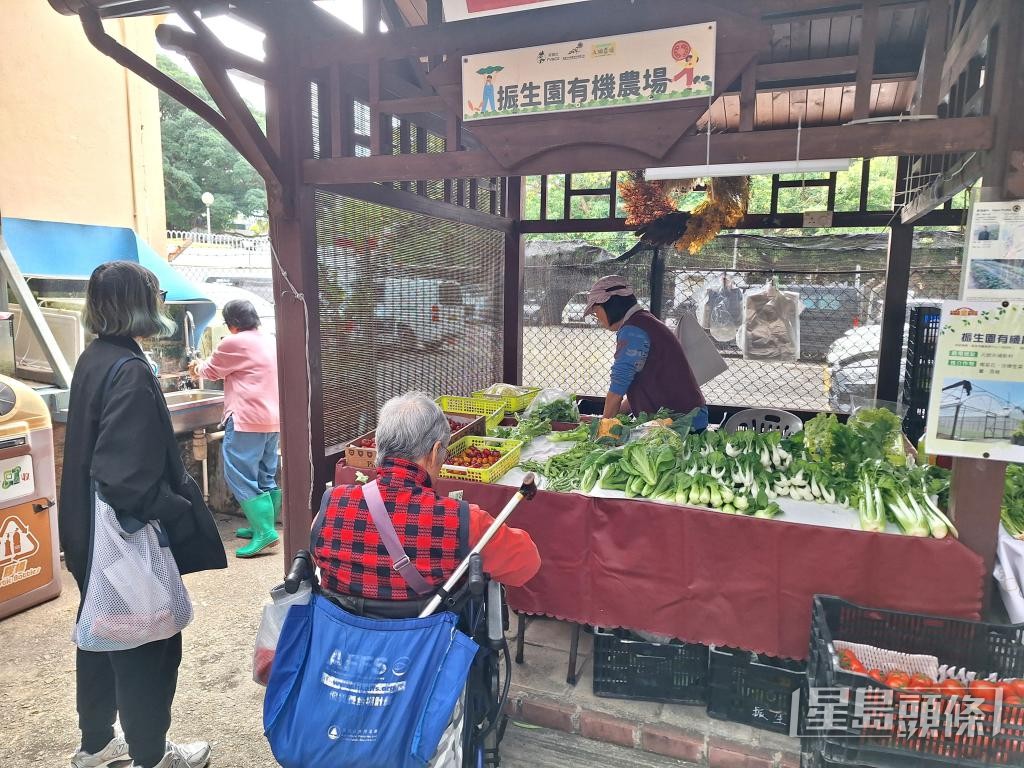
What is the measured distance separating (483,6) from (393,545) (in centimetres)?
248

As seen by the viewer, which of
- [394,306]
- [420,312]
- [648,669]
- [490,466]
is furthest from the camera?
[420,312]

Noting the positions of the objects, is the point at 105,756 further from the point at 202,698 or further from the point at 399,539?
the point at 399,539

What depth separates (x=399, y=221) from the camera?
15.5 ft

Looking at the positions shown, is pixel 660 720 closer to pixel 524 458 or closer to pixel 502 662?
pixel 502 662

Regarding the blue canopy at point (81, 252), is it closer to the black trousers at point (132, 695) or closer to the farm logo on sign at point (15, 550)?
the farm logo on sign at point (15, 550)

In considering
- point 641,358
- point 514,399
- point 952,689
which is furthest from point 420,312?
point 952,689

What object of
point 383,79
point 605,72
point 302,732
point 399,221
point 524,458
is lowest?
point 302,732

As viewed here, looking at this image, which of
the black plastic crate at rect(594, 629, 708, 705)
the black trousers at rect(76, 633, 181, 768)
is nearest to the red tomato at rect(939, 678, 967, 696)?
the black plastic crate at rect(594, 629, 708, 705)

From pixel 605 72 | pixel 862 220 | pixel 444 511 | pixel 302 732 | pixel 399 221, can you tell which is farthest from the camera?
pixel 862 220

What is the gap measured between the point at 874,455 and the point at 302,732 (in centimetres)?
317

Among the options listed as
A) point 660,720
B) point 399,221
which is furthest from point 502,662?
point 399,221

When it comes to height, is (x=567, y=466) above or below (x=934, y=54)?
below

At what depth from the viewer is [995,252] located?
2.53 meters

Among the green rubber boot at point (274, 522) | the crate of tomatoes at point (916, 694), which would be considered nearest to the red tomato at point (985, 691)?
the crate of tomatoes at point (916, 694)
